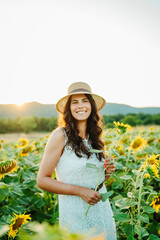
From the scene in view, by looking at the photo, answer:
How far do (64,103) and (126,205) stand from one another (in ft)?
4.05

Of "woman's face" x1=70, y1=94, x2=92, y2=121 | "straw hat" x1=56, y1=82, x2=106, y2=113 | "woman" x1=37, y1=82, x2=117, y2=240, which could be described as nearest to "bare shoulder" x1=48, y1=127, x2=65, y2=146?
"woman" x1=37, y1=82, x2=117, y2=240

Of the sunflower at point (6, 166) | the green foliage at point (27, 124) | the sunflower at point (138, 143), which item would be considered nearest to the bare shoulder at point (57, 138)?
the sunflower at point (6, 166)

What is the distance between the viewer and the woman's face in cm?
208

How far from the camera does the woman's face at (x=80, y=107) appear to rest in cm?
208

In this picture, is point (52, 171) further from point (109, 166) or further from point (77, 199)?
point (109, 166)

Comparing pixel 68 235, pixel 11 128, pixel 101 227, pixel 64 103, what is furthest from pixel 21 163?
pixel 11 128

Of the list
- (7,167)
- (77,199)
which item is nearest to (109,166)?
(77,199)

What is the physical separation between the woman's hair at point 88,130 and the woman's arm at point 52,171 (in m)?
0.12

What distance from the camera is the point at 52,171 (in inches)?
74.2

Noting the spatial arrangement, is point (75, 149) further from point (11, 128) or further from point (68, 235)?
point (11, 128)

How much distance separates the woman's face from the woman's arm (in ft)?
0.81

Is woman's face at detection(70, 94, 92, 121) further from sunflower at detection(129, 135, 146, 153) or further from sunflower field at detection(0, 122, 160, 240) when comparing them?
sunflower at detection(129, 135, 146, 153)

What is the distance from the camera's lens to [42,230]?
0.90 ft

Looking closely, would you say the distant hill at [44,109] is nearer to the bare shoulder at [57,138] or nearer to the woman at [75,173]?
the woman at [75,173]
